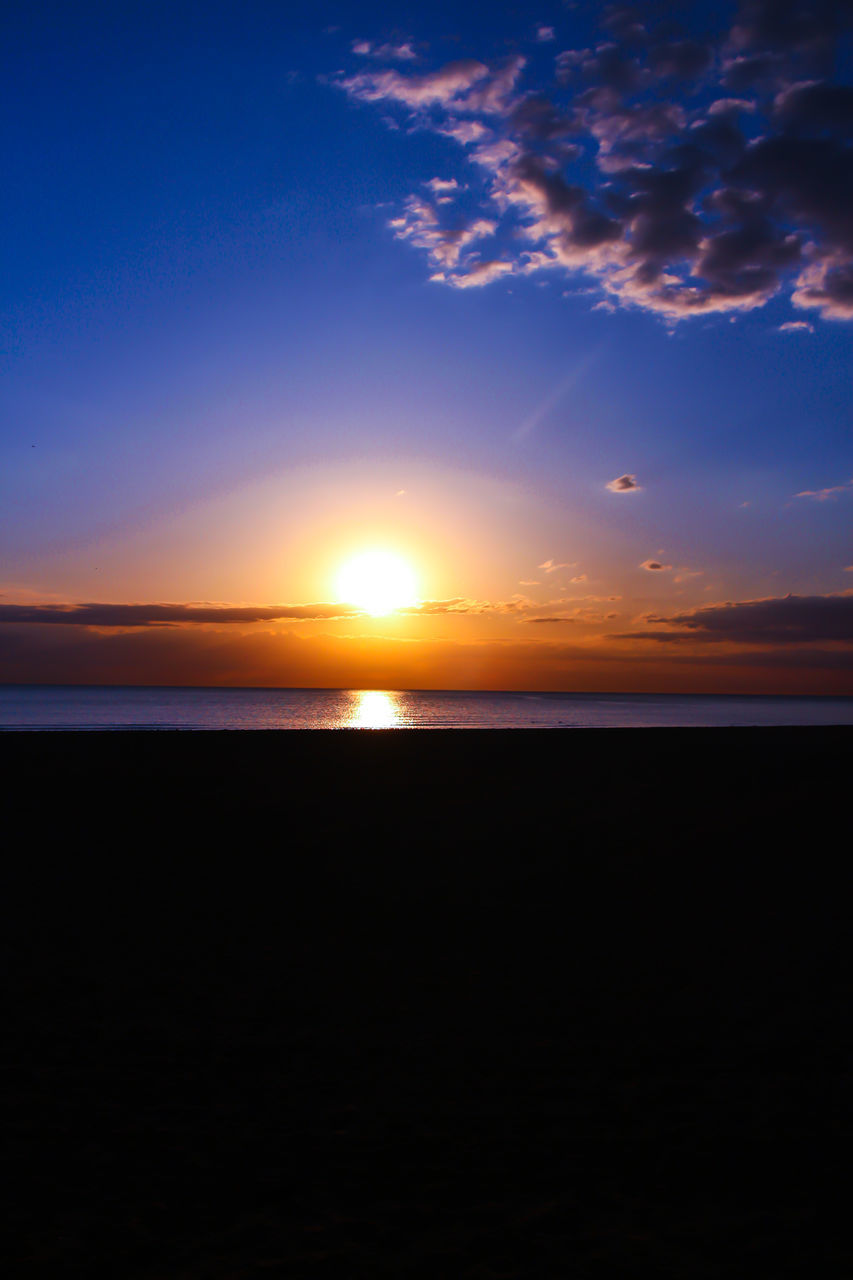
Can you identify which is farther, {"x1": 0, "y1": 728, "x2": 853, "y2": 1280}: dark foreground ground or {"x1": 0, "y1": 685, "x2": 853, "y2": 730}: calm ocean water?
{"x1": 0, "y1": 685, "x2": 853, "y2": 730}: calm ocean water

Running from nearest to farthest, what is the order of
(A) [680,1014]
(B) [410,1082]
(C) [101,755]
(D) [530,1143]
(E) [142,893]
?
(D) [530,1143]
(B) [410,1082]
(A) [680,1014]
(E) [142,893]
(C) [101,755]

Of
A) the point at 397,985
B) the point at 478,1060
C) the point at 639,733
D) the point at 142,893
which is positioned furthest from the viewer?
the point at 639,733

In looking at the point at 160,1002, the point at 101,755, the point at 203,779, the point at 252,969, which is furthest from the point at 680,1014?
the point at 101,755

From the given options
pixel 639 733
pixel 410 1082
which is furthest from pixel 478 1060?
pixel 639 733

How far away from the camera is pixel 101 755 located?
75.3 feet

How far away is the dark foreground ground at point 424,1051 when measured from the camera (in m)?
3.29

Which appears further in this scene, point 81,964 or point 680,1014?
point 81,964

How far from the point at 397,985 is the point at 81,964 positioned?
8.84 ft

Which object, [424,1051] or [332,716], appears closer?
[424,1051]

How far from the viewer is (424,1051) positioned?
5.03m

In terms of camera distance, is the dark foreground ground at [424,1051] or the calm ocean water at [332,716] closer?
the dark foreground ground at [424,1051]

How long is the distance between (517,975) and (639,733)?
32.0 meters

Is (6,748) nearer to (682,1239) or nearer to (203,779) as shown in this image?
(203,779)

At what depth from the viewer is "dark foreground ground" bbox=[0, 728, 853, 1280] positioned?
10.8 ft
